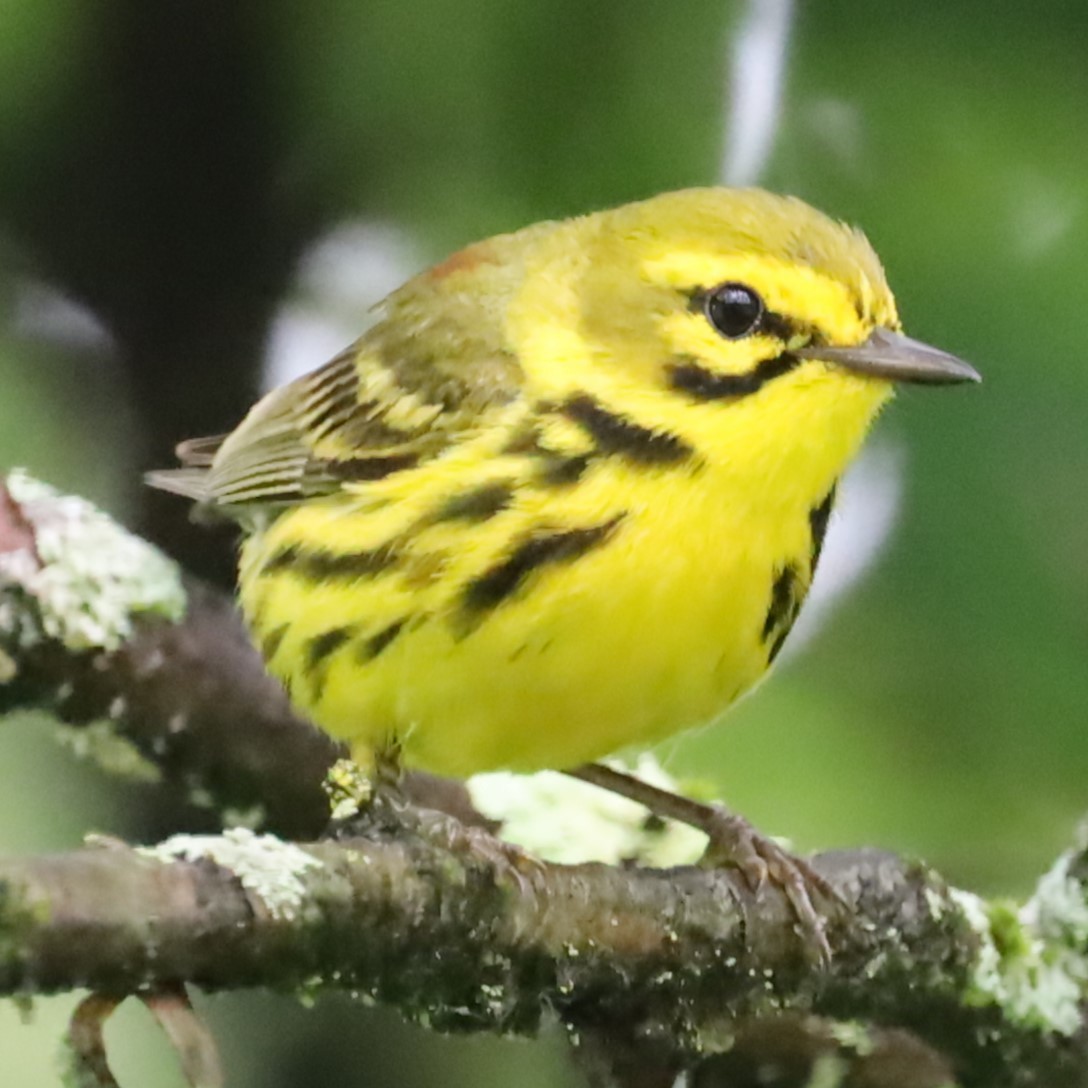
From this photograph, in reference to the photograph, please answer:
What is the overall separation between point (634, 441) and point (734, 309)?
0.32 ft

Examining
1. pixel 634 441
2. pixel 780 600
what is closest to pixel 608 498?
pixel 634 441

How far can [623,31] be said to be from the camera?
1199mm

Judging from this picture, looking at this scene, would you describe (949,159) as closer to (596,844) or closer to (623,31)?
(623,31)

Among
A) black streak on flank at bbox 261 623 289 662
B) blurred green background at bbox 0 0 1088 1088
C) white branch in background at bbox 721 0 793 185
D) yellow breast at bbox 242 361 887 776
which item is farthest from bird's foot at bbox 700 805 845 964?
white branch in background at bbox 721 0 793 185

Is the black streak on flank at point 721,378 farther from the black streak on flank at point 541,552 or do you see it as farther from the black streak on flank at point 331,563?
the black streak on flank at point 331,563

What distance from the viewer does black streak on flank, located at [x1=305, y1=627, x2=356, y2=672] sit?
946mm

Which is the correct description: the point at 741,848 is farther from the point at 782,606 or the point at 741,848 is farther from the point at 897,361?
the point at 897,361

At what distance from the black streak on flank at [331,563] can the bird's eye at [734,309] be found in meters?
0.24

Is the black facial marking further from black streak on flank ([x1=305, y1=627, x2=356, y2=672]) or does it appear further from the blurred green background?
the blurred green background

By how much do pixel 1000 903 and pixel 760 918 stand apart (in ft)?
0.76

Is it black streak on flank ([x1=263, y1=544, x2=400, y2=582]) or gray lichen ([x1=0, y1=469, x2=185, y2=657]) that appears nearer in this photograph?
black streak on flank ([x1=263, y1=544, x2=400, y2=582])

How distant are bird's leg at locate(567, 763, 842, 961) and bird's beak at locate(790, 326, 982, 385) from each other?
32 centimetres

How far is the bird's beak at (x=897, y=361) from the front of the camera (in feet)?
2.79

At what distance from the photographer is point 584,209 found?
122 cm
